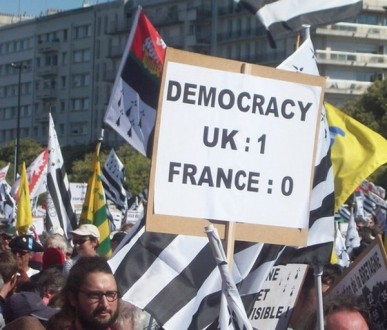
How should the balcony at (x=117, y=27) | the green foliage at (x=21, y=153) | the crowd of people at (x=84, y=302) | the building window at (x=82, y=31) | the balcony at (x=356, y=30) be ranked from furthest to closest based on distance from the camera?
the building window at (x=82, y=31) < the balcony at (x=117, y=27) < the balcony at (x=356, y=30) < the green foliage at (x=21, y=153) < the crowd of people at (x=84, y=302)

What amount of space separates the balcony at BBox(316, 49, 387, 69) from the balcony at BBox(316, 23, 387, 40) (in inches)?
45.1

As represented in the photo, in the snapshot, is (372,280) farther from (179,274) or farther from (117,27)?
(117,27)

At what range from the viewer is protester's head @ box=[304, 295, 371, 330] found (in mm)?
4375

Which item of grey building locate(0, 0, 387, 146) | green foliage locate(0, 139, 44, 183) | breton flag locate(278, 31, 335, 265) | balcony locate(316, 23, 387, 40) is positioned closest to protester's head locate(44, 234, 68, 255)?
breton flag locate(278, 31, 335, 265)

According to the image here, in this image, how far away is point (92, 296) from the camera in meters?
5.16

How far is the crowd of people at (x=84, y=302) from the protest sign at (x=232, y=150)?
1.27 feet

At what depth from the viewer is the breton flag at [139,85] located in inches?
322

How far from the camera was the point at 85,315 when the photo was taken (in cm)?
514

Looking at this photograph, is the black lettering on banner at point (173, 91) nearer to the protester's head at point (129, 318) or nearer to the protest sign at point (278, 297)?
the protester's head at point (129, 318)

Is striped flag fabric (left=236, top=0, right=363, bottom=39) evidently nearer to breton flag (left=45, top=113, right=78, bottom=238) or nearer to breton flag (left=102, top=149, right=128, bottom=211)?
breton flag (left=45, top=113, right=78, bottom=238)

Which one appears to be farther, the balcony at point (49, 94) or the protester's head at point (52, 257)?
the balcony at point (49, 94)

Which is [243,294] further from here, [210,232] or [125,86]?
[125,86]

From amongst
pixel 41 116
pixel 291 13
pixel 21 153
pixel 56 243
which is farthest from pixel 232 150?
pixel 41 116

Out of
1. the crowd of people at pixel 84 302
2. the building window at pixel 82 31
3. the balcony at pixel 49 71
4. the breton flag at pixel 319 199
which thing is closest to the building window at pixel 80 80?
the balcony at pixel 49 71
